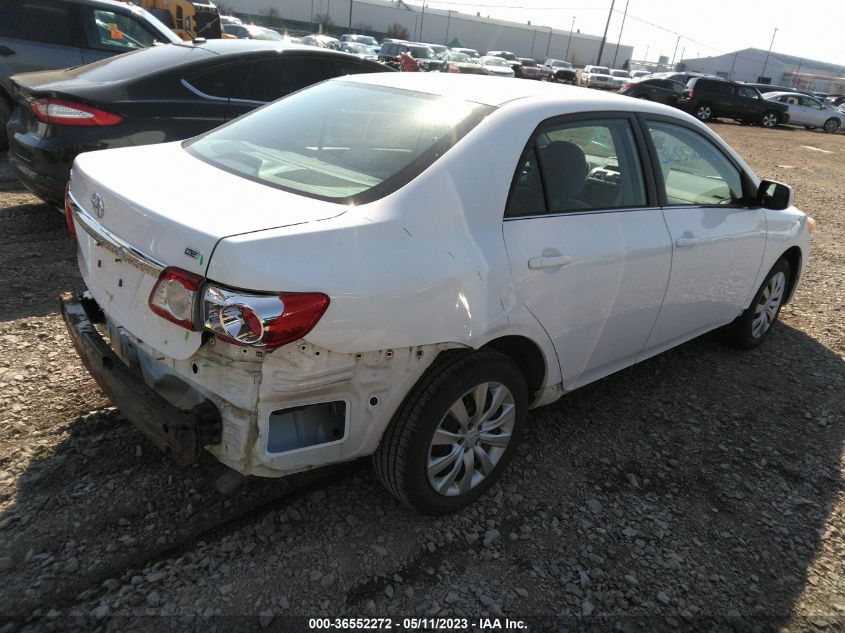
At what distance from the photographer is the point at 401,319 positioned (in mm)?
2172

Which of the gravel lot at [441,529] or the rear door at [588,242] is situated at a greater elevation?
the rear door at [588,242]

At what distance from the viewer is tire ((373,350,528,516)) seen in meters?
2.40

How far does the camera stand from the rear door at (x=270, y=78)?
17.9 ft

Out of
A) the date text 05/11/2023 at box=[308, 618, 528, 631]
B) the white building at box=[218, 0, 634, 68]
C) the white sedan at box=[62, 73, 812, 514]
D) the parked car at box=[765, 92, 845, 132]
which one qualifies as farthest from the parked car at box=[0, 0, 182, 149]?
the white building at box=[218, 0, 634, 68]

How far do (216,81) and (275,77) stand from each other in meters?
0.55

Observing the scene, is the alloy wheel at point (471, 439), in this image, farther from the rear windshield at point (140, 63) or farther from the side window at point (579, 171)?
the rear windshield at point (140, 63)

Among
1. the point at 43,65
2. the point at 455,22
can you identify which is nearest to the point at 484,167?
the point at 43,65

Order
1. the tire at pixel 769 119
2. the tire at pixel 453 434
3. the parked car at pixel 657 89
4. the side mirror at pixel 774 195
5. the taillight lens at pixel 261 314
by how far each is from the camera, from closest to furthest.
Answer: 1. the taillight lens at pixel 261 314
2. the tire at pixel 453 434
3. the side mirror at pixel 774 195
4. the tire at pixel 769 119
5. the parked car at pixel 657 89

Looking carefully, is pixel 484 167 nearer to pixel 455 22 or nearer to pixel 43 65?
pixel 43 65

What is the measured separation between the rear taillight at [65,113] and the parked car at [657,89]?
2554cm

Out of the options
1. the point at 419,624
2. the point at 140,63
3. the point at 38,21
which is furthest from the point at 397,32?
the point at 419,624

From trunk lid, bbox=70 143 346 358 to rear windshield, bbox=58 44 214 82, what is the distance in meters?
2.74

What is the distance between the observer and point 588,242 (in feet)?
9.32

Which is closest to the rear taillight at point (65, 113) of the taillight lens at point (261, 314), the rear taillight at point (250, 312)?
the rear taillight at point (250, 312)
